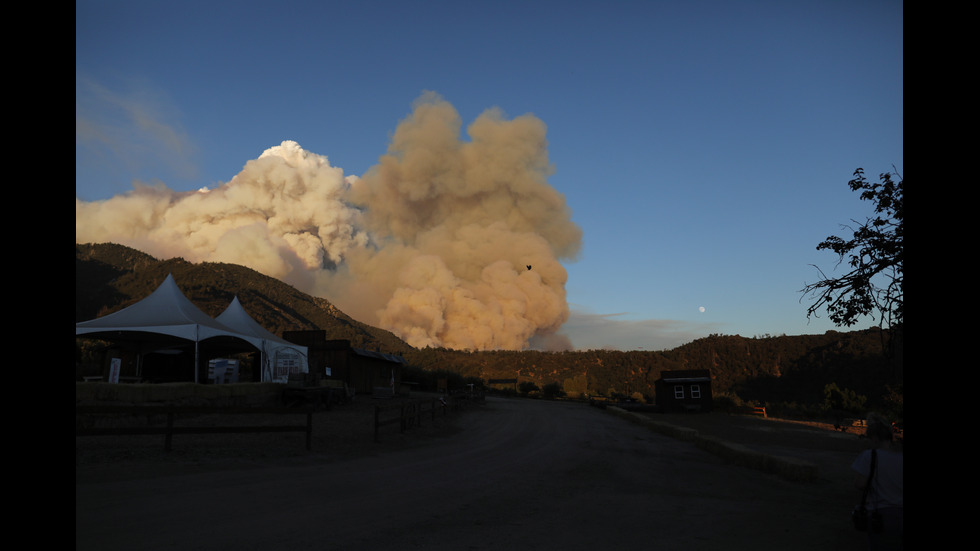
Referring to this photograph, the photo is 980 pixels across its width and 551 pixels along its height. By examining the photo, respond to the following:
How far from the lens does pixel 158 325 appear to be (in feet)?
72.0

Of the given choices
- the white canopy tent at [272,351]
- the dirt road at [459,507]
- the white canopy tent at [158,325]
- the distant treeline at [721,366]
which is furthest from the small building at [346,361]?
the distant treeline at [721,366]

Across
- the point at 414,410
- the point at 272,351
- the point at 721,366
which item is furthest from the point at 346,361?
the point at 721,366

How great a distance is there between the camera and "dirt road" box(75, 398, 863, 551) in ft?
20.7

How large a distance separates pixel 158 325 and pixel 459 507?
61.9ft

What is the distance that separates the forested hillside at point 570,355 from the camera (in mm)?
65438

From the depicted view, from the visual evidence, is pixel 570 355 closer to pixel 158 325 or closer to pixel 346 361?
pixel 346 361

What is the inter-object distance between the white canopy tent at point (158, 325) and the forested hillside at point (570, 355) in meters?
44.5

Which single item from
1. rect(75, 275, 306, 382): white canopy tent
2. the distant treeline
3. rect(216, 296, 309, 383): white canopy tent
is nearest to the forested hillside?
the distant treeline

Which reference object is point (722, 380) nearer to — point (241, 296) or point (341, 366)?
point (341, 366)

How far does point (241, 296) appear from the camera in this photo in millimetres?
97688

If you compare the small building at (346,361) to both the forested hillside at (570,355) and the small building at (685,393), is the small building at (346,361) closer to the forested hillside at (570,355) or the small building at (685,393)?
the small building at (685,393)

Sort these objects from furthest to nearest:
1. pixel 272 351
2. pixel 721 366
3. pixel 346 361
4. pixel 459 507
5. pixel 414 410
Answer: pixel 721 366 → pixel 346 361 → pixel 272 351 → pixel 414 410 → pixel 459 507
